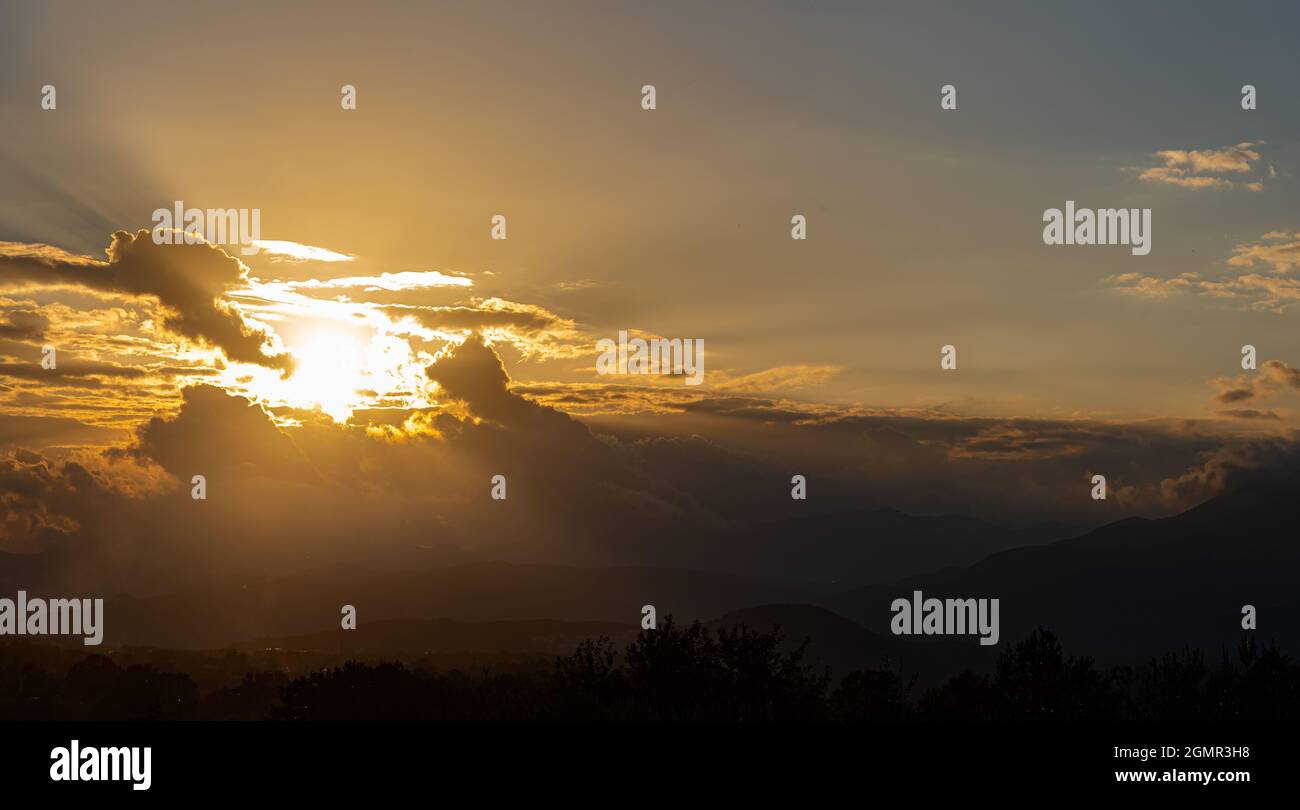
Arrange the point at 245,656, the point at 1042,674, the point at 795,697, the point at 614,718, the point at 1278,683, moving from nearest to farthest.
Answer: the point at 614,718 → the point at 795,697 → the point at 1278,683 → the point at 1042,674 → the point at 245,656

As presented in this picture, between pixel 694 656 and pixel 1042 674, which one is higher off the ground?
pixel 694 656

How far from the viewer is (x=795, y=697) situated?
4169cm

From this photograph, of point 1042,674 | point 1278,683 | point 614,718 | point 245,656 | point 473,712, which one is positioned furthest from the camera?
point 245,656
